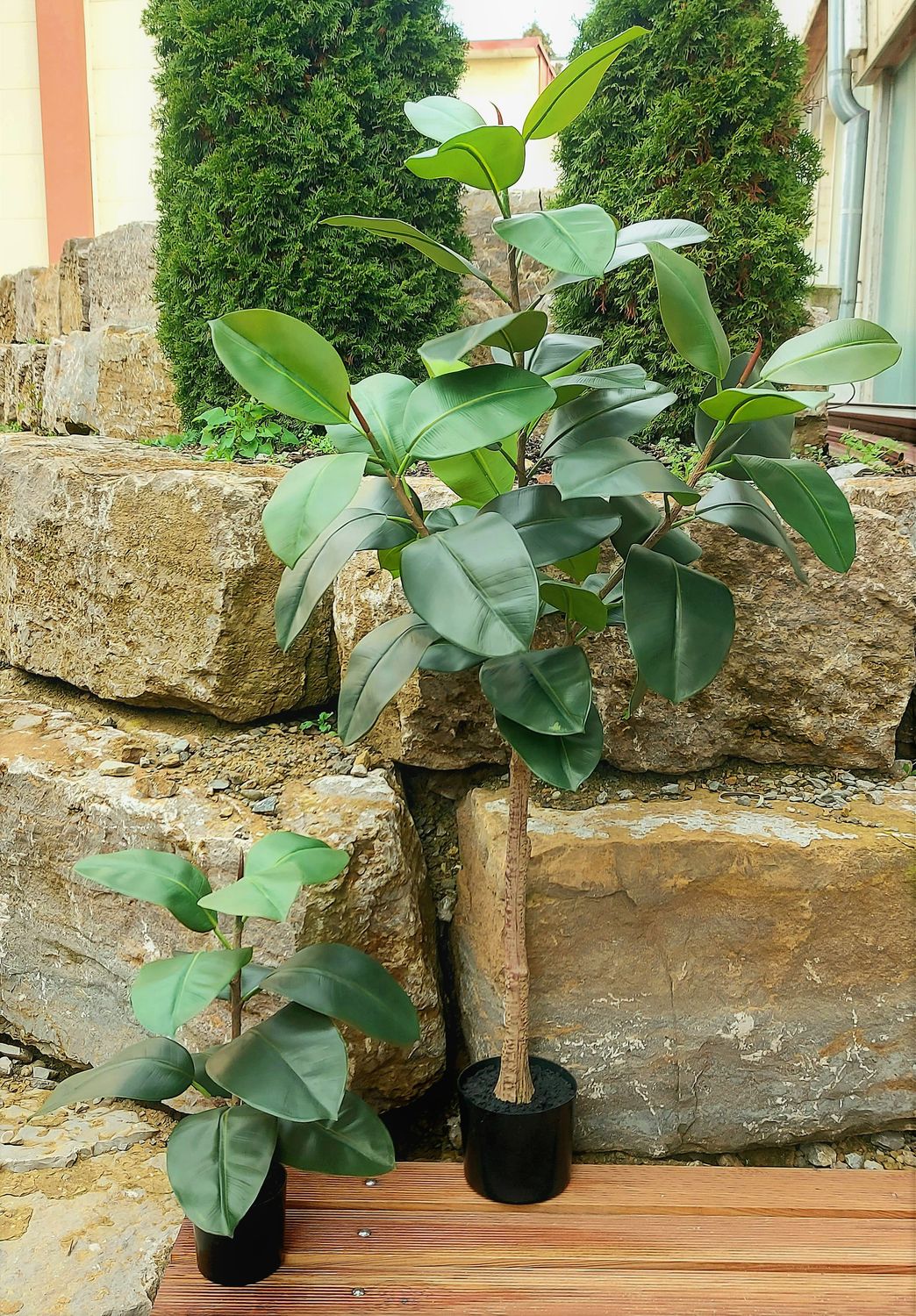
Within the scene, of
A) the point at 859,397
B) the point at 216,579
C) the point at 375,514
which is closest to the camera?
the point at 375,514

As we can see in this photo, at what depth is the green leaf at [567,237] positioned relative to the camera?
3.83 ft

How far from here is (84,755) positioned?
6.91ft

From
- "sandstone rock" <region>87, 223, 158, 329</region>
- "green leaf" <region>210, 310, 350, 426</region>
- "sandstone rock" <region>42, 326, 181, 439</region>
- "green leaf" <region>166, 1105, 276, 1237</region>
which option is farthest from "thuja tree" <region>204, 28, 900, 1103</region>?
"sandstone rock" <region>87, 223, 158, 329</region>

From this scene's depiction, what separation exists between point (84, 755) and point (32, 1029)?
60 cm

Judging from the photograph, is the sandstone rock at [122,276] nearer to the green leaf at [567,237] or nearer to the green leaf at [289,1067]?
the green leaf at [567,237]

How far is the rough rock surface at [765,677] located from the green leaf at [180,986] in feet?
2.36

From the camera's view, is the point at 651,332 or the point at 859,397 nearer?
the point at 651,332

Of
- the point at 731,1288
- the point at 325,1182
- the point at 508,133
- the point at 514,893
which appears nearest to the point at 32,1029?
the point at 325,1182

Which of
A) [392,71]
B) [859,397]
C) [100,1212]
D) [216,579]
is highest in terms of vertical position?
[392,71]

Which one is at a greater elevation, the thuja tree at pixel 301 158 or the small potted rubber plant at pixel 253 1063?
the thuja tree at pixel 301 158

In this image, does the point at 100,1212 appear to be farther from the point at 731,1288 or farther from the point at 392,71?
the point at 392,71

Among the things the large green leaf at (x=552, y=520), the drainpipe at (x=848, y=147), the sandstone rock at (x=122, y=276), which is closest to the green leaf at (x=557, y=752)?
the large green leaf at (x=552, y=520)

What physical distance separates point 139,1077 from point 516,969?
0.61 m

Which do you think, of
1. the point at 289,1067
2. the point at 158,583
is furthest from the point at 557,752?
the point at 158,583
